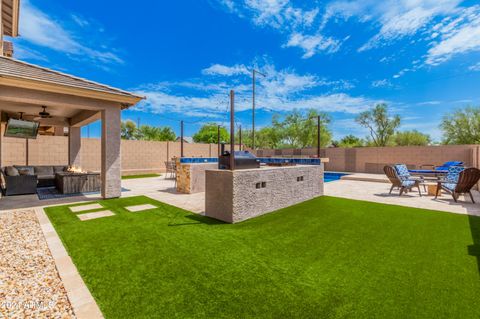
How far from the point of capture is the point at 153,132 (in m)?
64.0

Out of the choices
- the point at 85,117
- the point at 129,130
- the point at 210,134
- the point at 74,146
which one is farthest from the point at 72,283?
the point at 129,130

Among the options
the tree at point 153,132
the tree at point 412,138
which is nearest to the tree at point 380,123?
the tree at point 412,138

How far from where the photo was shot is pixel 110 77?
123ft

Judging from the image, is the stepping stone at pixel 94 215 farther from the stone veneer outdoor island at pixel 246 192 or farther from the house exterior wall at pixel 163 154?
the house exterior wall at pixel 163 154

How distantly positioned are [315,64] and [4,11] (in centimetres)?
2740

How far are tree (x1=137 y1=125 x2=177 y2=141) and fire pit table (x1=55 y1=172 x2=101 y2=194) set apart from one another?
56.1 m

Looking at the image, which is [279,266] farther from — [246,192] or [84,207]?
[84,207]

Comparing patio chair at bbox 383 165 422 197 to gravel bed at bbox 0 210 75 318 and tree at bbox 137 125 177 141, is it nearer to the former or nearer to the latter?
gravel bed at bbox 0 210 75 318

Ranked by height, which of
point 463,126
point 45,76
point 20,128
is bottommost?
point 20,128

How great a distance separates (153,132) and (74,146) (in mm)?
56135

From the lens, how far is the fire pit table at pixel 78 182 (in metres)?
7.80

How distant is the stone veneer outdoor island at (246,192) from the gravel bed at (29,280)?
2.92 m

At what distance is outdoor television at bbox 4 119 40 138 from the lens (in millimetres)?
8406

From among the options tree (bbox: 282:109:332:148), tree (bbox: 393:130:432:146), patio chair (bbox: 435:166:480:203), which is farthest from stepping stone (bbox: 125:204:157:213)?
tree (bbox: 393:130:432:146)
